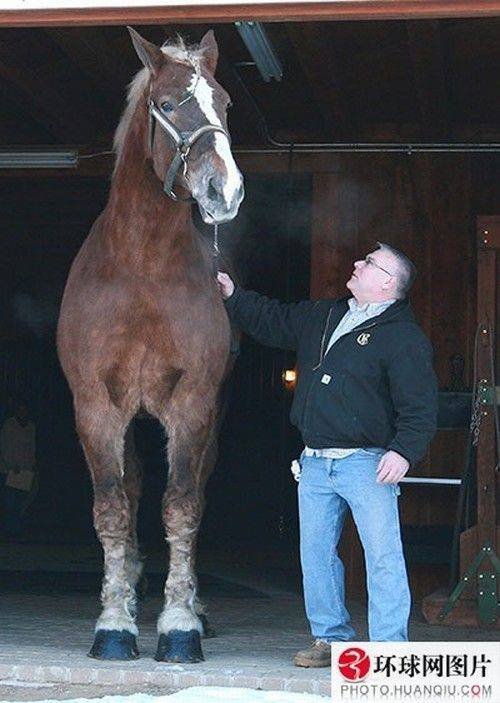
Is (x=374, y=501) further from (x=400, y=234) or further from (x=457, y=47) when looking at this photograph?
(x=400, y=234)

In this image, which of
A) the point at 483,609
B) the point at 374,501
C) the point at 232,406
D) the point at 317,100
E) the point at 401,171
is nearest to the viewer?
the point at 374,501

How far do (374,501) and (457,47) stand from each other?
280cm

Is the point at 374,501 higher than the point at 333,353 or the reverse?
the reverse

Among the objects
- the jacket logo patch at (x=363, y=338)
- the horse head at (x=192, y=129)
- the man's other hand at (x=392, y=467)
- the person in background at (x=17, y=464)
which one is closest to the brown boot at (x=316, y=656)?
the man's other hand at (x=392, y=467)

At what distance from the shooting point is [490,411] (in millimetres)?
6379

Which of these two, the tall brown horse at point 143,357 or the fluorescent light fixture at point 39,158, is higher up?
the fluorescent light fixture at point 39,158

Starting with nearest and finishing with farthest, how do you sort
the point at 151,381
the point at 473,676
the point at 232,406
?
the point at 473,676 < the point at 151,381 < the point at 232,406

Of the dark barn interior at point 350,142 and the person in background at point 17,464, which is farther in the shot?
the person in background at point 17,464

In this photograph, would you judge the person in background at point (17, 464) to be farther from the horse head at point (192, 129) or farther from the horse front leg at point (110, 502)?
the horse head at point (192, 129)

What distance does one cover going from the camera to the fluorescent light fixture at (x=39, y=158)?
7.69 m

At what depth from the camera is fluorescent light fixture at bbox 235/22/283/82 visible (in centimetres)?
540

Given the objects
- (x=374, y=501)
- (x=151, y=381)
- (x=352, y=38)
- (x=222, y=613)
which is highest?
(x=352, y=38)

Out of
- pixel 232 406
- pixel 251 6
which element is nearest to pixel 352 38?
pixel 251 6

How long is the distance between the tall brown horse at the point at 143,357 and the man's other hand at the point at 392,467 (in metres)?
0.93
